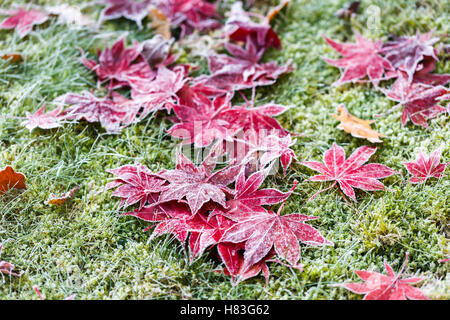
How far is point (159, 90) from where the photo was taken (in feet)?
5.98

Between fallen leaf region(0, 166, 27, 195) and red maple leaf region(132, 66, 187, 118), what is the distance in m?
0.55

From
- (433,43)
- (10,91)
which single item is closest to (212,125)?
(10,91)

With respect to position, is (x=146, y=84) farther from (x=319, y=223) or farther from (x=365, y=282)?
(x=365, y=282)

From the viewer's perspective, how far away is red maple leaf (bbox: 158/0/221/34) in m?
2.26

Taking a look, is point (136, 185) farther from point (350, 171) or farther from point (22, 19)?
point (22, 19)

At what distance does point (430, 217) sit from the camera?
1.44 m

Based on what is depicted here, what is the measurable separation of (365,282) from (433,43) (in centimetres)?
127

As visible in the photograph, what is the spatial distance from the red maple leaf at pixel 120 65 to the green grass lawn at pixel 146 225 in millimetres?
84

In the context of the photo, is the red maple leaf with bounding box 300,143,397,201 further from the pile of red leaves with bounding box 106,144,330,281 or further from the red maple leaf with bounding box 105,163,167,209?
the red maple leaf with bounding box 105,163,167,209

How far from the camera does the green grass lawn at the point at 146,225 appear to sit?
4.38 ft

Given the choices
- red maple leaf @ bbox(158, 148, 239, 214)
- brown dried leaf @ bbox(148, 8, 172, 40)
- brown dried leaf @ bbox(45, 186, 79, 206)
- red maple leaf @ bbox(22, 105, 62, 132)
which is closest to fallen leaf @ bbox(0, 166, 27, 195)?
brown dried leaf @ bbox(45, 186, 79, 206)

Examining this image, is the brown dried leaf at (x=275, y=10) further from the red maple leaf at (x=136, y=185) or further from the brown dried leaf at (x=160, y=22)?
the red maple leaf at (x=136, y=185)

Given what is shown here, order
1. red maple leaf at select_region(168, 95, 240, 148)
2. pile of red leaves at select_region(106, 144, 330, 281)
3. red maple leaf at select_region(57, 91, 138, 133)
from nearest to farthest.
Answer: pile of red leaves at select_region(106, 144, 330, 281), red maple leaf at select_region(168, 95, 240, 148), red maple leaf at select_region(57, 91, 138, 133)

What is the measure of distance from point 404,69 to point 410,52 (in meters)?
0.12
